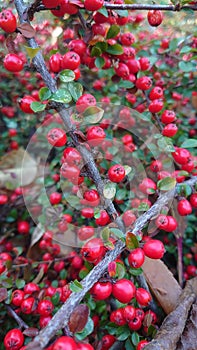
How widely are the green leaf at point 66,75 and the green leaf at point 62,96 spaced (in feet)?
0.30

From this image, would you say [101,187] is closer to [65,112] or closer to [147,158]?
[65,112]

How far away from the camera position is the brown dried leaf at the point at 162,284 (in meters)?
1.57

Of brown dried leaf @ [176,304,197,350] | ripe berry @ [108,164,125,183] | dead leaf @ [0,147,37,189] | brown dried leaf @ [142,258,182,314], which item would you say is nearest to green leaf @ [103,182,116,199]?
ripe berry @ [108,164,125,183]

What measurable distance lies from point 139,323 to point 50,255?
829 mm

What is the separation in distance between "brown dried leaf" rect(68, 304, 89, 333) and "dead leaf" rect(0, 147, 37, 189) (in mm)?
1718

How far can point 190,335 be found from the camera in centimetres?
137

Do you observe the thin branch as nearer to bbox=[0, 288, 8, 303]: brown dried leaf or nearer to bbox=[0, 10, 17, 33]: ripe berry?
bbox=[0, 10, 17, 33]: ripe berry

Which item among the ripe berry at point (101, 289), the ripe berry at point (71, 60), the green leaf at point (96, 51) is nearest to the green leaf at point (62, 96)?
the ripe berry at point (71, 60)

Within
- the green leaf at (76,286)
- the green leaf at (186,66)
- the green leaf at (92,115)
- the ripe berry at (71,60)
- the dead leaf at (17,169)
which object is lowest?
the dead leaf at (17,169)

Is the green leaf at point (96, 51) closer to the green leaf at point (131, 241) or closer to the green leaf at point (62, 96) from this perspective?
the green leaf at point (62, 96)

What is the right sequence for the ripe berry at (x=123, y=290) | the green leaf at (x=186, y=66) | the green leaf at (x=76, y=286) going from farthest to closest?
the green leaf at (x=186, y=66), the ripe berry at (x=123, y=290), the green leaf at (x=76, y=286)

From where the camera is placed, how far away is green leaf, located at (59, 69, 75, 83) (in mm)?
1387

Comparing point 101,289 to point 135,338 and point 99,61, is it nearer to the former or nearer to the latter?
point 135,338

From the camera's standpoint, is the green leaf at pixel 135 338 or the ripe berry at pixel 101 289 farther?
the green leaf at pixel 135 338
